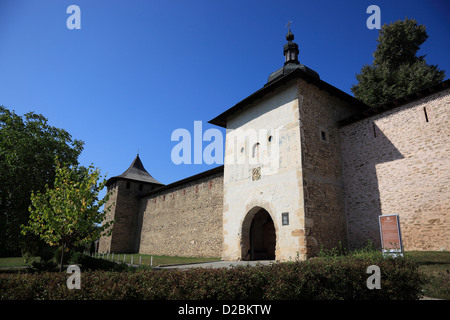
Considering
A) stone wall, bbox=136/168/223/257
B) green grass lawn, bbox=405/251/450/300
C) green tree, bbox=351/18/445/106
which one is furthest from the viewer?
green tree, bbox=351/18/445/106

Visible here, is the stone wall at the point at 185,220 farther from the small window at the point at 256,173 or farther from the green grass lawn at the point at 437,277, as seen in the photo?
the green grass lawn at the point at 437,277

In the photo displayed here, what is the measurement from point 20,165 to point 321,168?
13.3 m

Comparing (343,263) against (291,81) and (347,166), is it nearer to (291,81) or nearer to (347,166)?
(347,166)

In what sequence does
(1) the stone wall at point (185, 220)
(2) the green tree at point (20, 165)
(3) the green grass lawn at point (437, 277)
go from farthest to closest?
(1) the stone wall at point (185, 220)
(2) the green tree at point (20, 165)
(3) the green grass lawn at point (437, 277)

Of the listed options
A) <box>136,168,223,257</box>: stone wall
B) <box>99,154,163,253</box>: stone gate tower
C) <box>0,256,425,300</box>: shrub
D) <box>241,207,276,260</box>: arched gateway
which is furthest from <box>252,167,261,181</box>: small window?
<box>99,154,163,253</box>: stone gate tower

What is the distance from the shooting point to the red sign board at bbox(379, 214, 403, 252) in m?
7.34

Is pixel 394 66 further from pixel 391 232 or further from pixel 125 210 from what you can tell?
pixel 125 210

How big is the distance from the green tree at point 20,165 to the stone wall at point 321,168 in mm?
12234

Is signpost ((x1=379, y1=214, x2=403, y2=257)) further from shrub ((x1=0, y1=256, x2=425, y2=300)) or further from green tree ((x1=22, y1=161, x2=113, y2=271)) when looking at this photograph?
green tree ((x1=22, y1=161, x2=113, y2=271))

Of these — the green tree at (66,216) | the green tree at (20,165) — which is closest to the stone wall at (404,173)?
the green tree at (66,216)

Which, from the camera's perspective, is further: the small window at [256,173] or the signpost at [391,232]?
the small window at [256,173]

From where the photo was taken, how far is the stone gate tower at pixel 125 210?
1016 inches

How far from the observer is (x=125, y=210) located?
2662cm

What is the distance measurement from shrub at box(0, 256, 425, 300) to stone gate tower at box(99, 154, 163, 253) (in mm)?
22058
